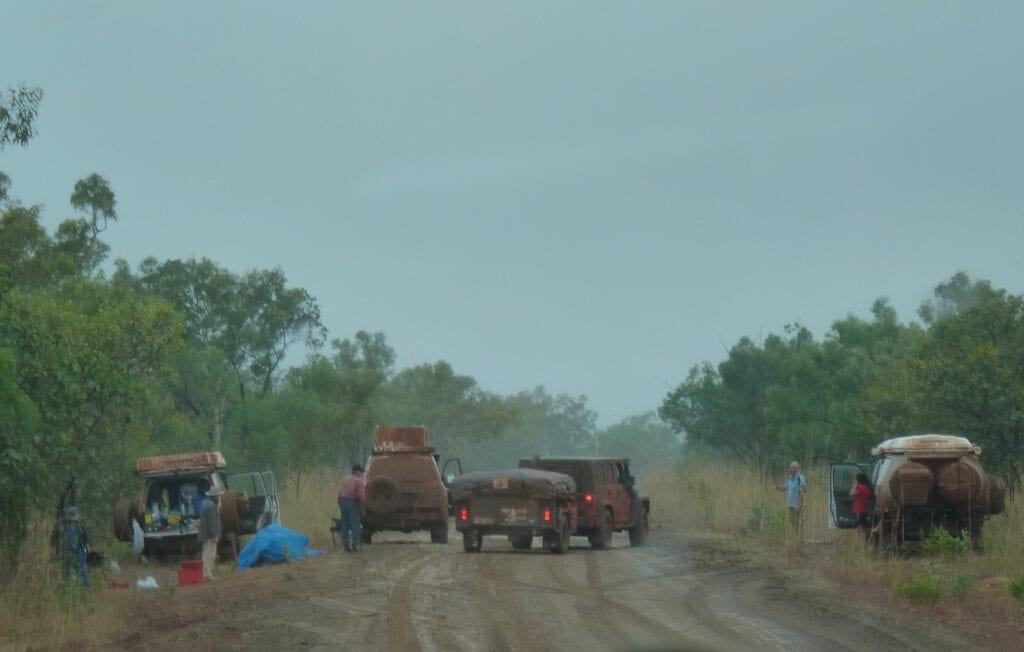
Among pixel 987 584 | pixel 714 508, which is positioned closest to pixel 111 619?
pixel 987 584

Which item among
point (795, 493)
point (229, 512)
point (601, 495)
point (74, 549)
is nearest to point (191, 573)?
point (74, 549)

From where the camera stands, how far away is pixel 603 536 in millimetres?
29484

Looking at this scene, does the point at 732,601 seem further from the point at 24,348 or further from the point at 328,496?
the point at 328,496

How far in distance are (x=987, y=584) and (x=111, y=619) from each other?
11.3 m

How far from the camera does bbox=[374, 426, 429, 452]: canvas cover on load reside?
3120cm

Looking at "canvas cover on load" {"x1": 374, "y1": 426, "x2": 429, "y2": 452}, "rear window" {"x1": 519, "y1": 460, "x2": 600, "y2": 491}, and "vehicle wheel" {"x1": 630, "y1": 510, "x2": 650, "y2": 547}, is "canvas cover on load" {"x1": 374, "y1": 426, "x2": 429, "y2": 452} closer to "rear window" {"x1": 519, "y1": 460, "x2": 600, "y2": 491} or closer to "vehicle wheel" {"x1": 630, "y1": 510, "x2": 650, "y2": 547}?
"rear window" {"x1": 519, "y1": 460, "x2": 600, "y2": 491}

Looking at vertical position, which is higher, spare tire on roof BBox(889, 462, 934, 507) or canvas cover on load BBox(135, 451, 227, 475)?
canvas cover on load BBox(135, 451, 227, 475)

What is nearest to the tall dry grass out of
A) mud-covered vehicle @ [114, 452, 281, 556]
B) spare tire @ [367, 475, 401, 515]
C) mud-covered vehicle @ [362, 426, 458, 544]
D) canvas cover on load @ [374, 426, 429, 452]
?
mud-covered vehicle @ [362, 426, 458, 544]

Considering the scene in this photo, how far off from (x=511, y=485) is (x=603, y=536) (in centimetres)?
387

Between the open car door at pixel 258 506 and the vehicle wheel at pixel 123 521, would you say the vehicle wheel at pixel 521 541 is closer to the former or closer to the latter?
the open car door at pixel 258 506

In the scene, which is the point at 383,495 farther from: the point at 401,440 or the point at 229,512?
the point at 229,512

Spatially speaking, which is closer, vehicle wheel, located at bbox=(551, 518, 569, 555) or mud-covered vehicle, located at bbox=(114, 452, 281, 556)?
vehicle wheel, located at bbox=(551, 518, 569, 555)

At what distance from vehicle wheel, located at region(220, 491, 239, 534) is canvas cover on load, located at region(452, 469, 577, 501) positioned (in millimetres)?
4384

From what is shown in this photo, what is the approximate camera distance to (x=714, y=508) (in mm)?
38906
